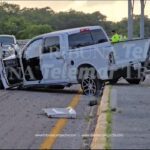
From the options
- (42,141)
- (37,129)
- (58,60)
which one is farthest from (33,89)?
(42,141)

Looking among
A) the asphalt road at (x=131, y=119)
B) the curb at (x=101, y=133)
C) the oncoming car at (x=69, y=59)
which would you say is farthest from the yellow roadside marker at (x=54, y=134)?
the oncoming car at (x=69, y=59)

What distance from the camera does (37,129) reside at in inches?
459

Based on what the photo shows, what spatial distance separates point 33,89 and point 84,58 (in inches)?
116

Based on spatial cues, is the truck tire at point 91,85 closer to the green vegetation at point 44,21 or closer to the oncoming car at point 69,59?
the oncoming car at point 69,59

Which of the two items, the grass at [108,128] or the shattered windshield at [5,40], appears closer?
the grass at [108,128]

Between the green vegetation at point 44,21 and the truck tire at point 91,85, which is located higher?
the truck tire at point 91,85

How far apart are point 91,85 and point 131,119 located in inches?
279

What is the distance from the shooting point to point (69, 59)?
62.4ft

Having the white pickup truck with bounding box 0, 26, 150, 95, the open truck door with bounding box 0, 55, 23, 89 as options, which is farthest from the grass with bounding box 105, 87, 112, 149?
the open truck door with bounding box 0, 55, 23, 89

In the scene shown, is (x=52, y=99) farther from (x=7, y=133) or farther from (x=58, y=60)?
(x=7, y=133)

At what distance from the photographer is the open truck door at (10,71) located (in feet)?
66.8

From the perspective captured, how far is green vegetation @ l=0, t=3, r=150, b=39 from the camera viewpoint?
74.1 metres

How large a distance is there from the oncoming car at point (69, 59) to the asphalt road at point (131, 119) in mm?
1342

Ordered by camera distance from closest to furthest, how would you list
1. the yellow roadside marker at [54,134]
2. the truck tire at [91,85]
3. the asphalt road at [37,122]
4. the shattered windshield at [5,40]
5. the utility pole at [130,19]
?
the yellow roadside marker at [54,134]
the asphalt road at [37,122]
the truck tire at [91,85]
the utility pole at [130,19]
the shattered windshield at [5,40]
